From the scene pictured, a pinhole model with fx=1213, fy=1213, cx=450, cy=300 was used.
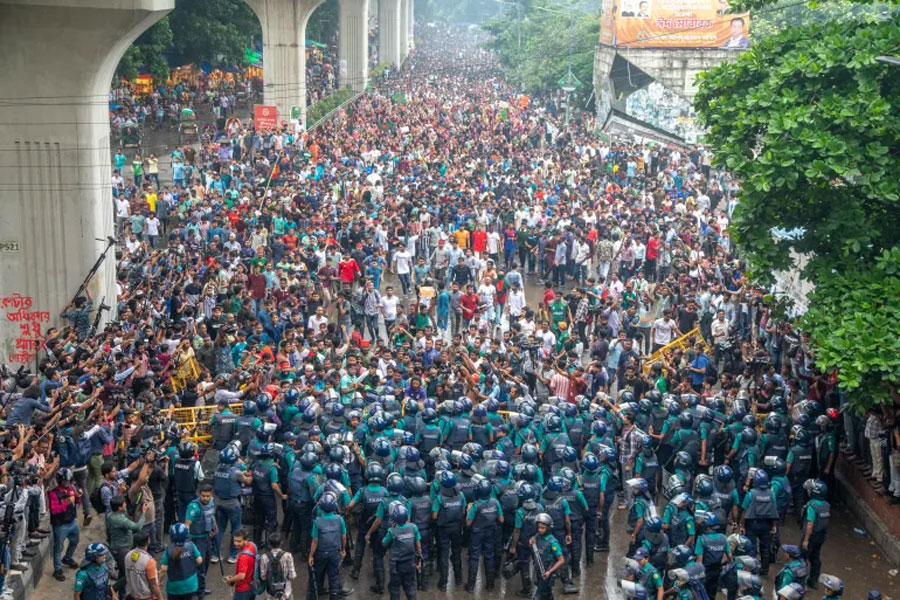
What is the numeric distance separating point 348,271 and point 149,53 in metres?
17.8

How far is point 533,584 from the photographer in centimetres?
1327

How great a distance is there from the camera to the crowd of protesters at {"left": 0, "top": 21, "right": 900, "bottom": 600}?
12.3m

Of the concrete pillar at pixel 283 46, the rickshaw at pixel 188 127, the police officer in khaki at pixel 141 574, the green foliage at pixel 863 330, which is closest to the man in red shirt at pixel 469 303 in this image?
the green foliage at pixel 863 330

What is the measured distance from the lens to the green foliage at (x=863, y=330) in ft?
44.0

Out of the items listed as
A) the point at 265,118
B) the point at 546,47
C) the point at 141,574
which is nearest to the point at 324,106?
the point at 265,118

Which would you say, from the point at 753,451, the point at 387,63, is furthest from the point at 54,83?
the point at 387,63

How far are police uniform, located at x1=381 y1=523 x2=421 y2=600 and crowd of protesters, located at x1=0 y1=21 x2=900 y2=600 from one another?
0.9 inches

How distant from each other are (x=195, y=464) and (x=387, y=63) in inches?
2401

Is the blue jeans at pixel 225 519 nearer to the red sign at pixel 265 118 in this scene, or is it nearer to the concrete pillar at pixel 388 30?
the red sign at pixel 265 118

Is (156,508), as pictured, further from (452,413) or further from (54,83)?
(54,83)

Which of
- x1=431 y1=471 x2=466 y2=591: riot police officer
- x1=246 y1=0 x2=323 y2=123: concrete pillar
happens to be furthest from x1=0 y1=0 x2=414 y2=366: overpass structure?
x1=246 y1=0 x2=323 y2=123: concrete pillar

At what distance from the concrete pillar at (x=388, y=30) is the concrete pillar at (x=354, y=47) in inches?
652

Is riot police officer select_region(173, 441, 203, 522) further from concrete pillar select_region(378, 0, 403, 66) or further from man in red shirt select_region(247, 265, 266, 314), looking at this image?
concrete pillar select_region(378, 0, 403, 66)

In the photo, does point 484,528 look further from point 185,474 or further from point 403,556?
point 185,474
